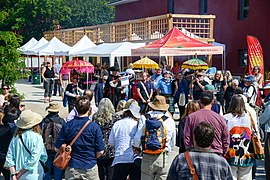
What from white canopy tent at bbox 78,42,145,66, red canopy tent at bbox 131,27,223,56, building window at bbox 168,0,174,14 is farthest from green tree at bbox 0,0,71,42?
red canopy tent at bbox 131,27,223,56

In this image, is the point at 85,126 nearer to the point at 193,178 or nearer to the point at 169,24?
the point at 193,178

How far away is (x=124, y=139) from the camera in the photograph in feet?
21.1

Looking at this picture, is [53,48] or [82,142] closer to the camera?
[82,142]

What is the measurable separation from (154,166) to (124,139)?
64 centimetres

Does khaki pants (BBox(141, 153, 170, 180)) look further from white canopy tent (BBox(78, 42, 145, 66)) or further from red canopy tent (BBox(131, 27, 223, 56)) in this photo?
white canopy tent (BBox(78, 42, 145, 66))

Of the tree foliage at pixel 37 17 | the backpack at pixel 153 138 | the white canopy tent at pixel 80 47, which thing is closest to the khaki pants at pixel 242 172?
the backpack at pixel 153 138

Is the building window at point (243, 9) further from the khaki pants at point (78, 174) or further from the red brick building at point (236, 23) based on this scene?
the khaki pants at point (78, 174)

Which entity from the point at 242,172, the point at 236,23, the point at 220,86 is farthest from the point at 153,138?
the point at 236,23

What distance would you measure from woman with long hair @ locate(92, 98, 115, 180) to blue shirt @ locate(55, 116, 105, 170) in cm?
98

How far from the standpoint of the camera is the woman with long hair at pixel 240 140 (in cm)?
641

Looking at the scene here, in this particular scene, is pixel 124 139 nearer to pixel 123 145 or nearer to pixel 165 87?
pixel 123 145

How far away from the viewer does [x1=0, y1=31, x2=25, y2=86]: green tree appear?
13328 mm

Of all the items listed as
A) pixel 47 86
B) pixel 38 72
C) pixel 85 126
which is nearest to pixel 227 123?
pixel 85 126

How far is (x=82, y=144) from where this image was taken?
5.70 meters
